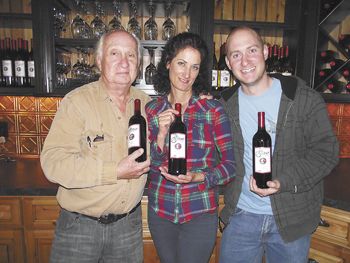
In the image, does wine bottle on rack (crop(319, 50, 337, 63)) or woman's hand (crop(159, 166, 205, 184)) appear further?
wine bottle on rack (crop(319, 50, 337, 63))

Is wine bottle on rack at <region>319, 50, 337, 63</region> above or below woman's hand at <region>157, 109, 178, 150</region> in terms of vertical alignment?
above

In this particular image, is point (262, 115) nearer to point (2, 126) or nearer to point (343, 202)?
point (343, 202)

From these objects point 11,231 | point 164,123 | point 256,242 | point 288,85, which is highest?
point 288,85

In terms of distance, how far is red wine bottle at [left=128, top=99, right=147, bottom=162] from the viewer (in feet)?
3.64

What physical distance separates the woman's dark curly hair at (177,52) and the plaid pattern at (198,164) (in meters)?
0.13

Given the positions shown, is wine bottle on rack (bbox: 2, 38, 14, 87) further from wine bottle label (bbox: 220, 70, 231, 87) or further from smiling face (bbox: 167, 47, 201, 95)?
wine bottle label (bbox: 220, 70, 231, 87)

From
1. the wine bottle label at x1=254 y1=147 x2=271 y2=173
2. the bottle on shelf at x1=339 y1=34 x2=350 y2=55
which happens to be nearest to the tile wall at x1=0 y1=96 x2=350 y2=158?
the bottle on shelf at x1=339 y1=34 x2=350 y2=55

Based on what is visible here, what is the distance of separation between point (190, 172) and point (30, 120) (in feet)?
4.67

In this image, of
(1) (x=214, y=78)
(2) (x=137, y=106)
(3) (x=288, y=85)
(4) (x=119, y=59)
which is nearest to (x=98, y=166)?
(2) (x=137, y=106)

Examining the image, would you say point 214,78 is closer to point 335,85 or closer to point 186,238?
point 335,85

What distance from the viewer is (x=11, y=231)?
5.20 feet

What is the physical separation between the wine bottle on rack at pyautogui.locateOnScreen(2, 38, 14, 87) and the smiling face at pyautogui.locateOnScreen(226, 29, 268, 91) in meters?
1.32

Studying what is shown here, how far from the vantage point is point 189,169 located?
1.14 metres

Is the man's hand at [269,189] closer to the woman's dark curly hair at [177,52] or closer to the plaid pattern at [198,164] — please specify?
the plaid pattern at [198,164]
